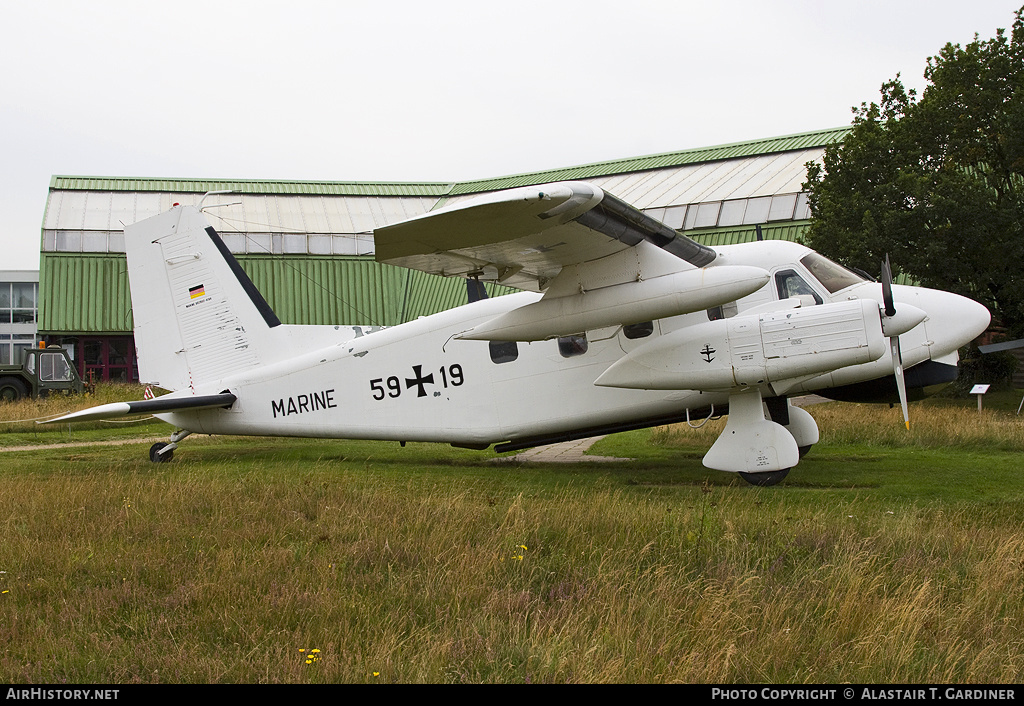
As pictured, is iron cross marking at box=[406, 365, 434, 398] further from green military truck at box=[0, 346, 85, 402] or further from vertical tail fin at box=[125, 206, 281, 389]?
green military truck at box=[0, 346, 85, 402]

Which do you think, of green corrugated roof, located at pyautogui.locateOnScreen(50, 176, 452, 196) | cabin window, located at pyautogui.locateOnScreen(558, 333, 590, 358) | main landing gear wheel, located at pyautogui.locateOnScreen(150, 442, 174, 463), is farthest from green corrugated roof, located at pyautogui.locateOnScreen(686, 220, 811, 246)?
main landing gear wheel, located at pyautogui.locateOnScreen(150, 442, 174, 463)

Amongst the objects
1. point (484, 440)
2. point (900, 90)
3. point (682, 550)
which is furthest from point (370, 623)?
point (900, 90)

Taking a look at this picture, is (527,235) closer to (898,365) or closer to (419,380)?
(419,380)

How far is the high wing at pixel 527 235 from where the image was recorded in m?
9.39

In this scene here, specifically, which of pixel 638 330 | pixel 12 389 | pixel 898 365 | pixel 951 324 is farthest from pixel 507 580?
pixel 12 389

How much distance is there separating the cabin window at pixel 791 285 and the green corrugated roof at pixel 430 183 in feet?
104

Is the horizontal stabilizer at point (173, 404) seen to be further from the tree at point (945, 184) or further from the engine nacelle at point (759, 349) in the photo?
the tree at point (945, 184)

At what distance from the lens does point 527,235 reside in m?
10.3

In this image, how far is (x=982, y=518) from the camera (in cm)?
916

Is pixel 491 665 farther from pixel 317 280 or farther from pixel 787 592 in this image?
pixel 317 280

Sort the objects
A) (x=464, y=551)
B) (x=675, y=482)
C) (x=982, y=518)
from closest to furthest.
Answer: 1. (x=464, y=551)
2. (x=982, y=518)
3. (x=675, y=482)

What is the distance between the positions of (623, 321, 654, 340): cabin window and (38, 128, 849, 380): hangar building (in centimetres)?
2606

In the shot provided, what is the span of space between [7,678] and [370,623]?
2.23 m

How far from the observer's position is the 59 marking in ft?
44.9
